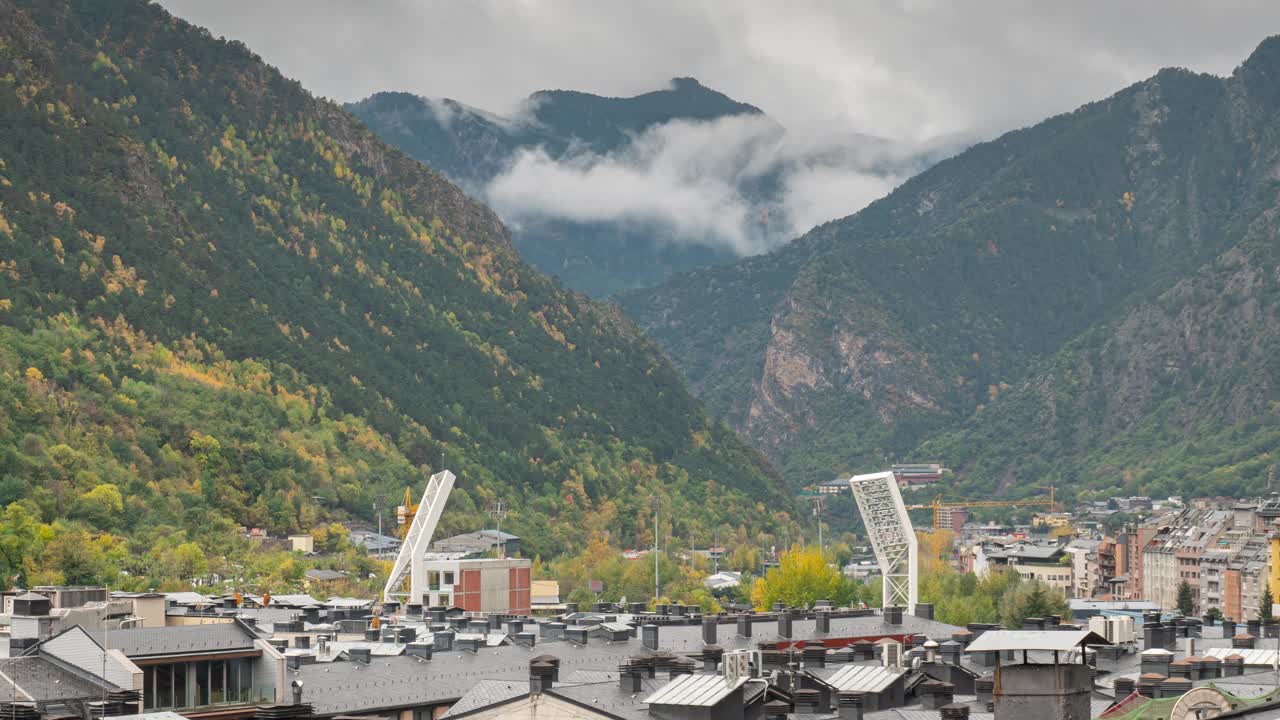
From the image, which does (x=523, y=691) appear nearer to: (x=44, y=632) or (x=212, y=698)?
(x=212, y=698)

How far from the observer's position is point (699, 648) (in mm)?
89375

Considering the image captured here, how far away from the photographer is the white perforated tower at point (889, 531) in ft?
461

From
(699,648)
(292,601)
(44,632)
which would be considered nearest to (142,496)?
(292,601)

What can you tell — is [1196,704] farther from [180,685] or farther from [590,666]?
[590,666]

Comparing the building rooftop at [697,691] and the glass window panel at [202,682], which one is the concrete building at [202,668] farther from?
the building rooftop at [697,691]

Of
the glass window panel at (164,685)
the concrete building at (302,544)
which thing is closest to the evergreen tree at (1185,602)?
the concrete building at (302,544)

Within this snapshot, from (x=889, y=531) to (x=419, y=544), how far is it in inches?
1194

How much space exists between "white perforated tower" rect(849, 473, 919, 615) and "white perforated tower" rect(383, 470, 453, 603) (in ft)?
88.8

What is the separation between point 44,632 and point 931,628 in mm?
51689

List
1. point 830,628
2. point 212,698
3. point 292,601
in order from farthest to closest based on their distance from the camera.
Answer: point 292,601 < point 830,628 < point 212,698

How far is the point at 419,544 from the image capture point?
14612 centimetres

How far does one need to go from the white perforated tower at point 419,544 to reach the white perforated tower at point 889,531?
2707 centimetres

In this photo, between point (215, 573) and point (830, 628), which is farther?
point (215, 573)

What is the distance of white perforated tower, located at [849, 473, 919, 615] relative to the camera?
461 feet
